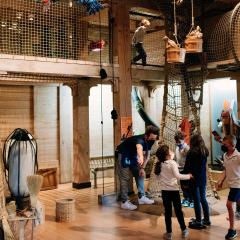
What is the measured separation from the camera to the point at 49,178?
10133 mm

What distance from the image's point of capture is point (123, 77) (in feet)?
27.4

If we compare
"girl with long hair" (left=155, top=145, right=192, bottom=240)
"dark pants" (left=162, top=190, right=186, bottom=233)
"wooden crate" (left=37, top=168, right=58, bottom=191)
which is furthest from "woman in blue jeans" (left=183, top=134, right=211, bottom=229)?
"wooden crate" (left=37, top=168, right=58, bottom=191)

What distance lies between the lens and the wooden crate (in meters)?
10.0

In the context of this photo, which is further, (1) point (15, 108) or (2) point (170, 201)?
(1) point (15, 108)

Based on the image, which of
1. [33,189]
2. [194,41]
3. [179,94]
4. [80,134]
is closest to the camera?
[33,189]

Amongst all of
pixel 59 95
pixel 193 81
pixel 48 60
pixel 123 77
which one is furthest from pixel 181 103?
pixel 59 95

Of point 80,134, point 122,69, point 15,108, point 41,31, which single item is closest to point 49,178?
point 80,134

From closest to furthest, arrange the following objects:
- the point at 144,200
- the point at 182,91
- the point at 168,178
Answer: the point at 168,178 < the point at 144,200 < the point at 182,91

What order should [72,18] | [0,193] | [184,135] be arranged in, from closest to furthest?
[0,193]
[184,135]
[72,18]

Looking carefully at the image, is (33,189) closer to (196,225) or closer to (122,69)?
(196,225)

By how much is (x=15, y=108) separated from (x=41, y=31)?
2511mm

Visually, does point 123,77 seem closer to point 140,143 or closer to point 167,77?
point 167,77

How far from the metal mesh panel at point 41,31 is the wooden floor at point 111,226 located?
127 inches

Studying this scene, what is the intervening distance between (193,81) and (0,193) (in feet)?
15.4
